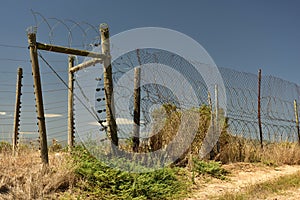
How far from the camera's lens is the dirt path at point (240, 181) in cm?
569

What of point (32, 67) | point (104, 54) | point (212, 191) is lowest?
point (212, 191)

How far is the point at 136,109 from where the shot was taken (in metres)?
7.80

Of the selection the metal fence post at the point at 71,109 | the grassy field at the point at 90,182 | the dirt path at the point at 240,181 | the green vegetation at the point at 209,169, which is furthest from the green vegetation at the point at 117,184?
the metal fence post at the point at 71,109

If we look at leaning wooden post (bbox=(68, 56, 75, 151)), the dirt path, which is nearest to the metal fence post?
leaning wooden post (bbox=(68, 56, 75, 151))

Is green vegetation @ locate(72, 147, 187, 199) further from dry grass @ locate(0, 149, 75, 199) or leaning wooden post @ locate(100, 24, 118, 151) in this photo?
leaning wooden post @ locate(100, 24, 118, 151)

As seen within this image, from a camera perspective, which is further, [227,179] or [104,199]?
[227,179]

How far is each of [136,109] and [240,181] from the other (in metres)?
2.80

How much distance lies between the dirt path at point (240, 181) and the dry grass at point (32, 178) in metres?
2.07

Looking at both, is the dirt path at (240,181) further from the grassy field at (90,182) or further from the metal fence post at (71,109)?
the metal fence post at (71,109)

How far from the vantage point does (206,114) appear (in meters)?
8.69

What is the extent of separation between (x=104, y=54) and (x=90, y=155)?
2.13m

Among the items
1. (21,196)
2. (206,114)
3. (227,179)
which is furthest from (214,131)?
(21,196)

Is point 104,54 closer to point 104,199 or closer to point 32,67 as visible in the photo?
point 32,67

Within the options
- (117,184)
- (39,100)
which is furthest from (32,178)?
(39,100)
